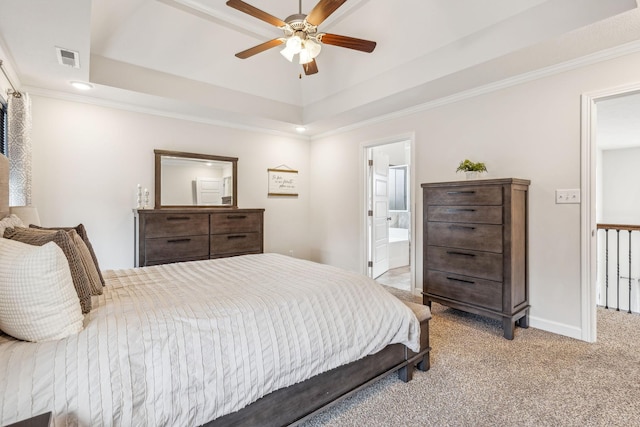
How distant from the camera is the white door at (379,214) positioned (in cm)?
452

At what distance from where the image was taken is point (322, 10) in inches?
78.4

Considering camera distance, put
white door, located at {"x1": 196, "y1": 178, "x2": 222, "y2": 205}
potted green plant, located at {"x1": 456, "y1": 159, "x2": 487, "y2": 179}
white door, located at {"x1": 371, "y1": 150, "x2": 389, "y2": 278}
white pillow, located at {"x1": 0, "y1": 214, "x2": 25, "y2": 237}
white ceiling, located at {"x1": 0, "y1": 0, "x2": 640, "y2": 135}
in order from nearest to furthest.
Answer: white pillow, located at {"x1": 0, "y1": 214, "x2": 25, "y2": 237} < white ceiling, located at {"x1": 0, "y1": 0, "x2": 640, "y2": 135} < potted green plant, located at {"x1": 456, "y1": 159, "x2": 487, "y2": 179} < white door, located at {"x1": 196, "y1": 178, "x2": 222, "y2": 205} < white door, located at {"x1": 371, "y1": 150, "x2": 389, "y2": 278}

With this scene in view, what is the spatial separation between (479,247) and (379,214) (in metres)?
2.01

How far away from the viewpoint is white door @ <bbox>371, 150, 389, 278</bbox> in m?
4.52

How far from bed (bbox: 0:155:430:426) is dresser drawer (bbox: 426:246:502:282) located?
3.46 feet

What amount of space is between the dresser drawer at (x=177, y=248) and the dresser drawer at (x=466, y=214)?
8.57 feet

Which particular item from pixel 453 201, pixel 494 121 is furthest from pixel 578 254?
pixel 494 121

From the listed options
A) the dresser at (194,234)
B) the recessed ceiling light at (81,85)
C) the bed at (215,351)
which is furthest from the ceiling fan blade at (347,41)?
the recessed ceiling light at (81,85)

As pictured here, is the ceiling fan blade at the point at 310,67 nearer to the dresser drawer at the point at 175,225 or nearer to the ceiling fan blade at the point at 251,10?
the ceiling fan blade at the point at 251,10

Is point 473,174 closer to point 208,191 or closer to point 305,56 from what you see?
point 305,56

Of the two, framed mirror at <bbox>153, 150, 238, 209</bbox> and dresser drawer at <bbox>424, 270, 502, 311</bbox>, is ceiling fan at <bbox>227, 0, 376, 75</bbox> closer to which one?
framed mirror at <bbox>153, 150, 238, 209</bbox>

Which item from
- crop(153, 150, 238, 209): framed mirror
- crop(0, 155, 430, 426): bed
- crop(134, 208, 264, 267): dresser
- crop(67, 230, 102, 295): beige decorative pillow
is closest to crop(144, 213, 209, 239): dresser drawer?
crop(134, 208, 264, 267): dresser

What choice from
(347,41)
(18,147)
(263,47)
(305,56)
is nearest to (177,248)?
(18,147)

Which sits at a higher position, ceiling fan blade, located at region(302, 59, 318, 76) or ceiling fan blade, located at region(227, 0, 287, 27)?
ceiling fan blade, located at region(227, 0, 287, 27)
